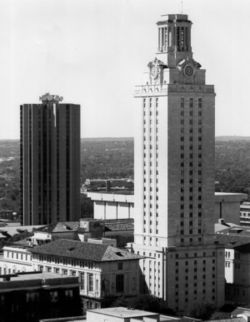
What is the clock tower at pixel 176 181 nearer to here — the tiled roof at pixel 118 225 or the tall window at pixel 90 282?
the tall window at pixel 90 282

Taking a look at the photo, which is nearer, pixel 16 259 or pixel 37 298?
pixel 37 298

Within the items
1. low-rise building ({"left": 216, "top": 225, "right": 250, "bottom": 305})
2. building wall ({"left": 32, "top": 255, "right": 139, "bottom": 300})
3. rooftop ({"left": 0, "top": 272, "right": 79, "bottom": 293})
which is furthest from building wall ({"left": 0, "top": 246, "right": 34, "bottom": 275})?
rooftop ({"left": 0, "top": 272, "right": 79, "bottom": 293})

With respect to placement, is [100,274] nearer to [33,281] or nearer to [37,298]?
[33,281]

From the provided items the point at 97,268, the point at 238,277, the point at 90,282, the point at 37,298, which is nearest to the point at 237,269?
the point at 238,277

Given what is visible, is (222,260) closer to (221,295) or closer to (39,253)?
(221,295)

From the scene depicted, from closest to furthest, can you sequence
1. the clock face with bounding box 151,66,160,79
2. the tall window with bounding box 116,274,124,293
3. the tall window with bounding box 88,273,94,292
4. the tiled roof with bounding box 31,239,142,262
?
the tall window with bounding box 88,273,94,292 → the tiled roof with bounding box 31,239,142,262 → the tall window with bounding box 116,274,124,293 → the clock face with bounding box 151,66,160,79

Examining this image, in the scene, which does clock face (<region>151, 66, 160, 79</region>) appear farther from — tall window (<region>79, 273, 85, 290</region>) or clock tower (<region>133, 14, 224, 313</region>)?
tall window (<region>79, 273, 85, 290</region>)

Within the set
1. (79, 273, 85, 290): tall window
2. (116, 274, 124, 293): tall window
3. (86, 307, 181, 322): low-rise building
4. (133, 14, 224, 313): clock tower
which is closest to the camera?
(86, 307, 181, 322): low-rise building
